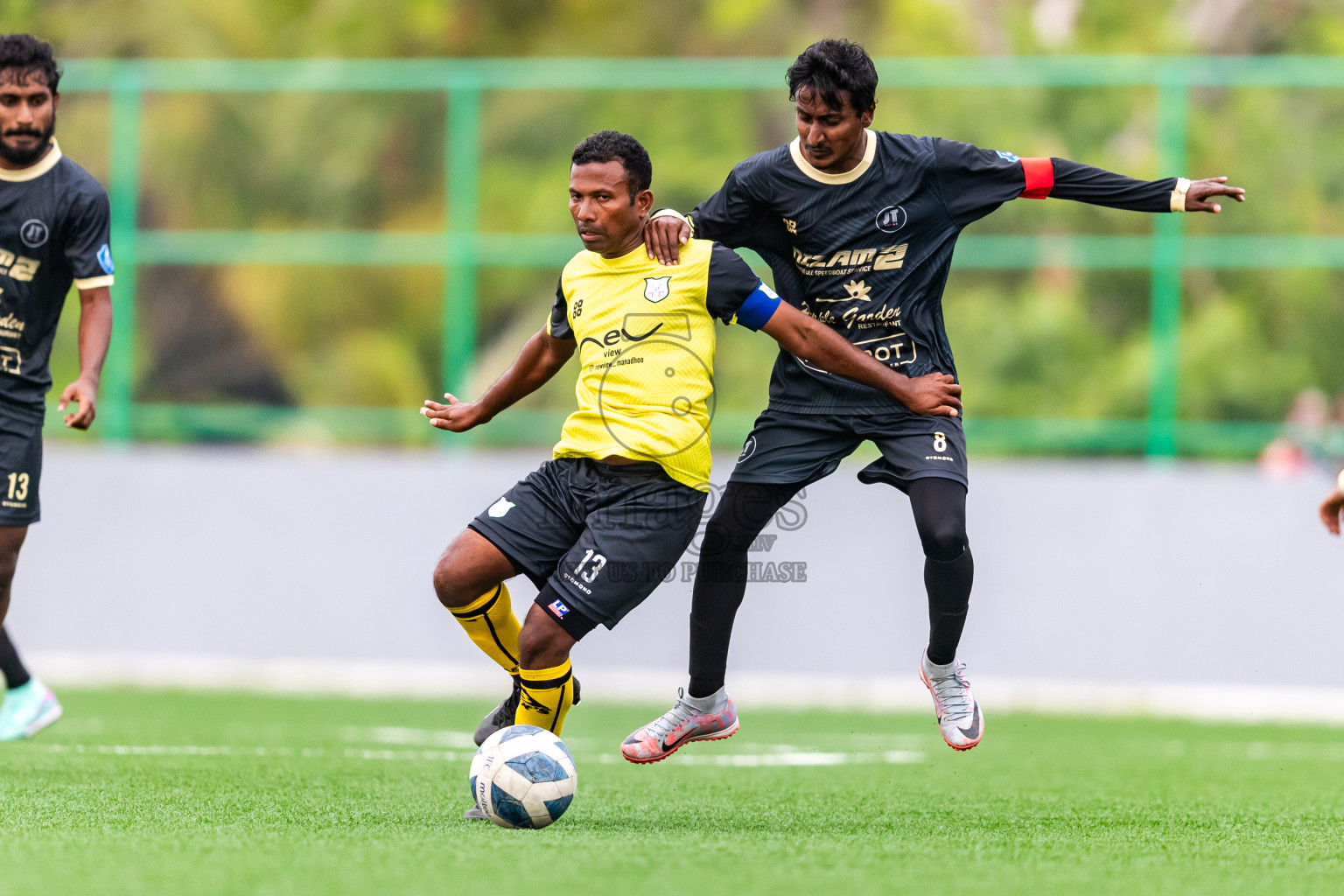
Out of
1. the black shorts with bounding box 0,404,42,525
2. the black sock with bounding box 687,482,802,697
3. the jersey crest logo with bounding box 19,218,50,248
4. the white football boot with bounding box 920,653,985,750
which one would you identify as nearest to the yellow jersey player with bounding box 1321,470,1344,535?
the white football boot with bounding box 920,653,985,750

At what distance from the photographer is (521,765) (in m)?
5.75

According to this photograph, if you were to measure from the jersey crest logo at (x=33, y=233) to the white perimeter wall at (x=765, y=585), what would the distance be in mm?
5702

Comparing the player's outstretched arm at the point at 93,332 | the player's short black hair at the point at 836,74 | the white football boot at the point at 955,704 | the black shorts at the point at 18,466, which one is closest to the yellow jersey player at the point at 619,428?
the player's short black hair at the point at 836,74

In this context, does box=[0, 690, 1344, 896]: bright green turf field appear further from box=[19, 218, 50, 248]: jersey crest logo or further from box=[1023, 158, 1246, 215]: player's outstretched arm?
box=[1023, 158, 1246, 215]: player's outstretched arm

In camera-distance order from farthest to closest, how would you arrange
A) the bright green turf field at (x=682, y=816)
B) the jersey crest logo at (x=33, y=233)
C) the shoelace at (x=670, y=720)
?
the jersey crest logo at (x=33, y=233) < the shoelace at (x=670, y=720) < the bright green turf field at (x=682, y=816)

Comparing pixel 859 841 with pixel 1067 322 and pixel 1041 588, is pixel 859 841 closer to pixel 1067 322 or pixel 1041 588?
pixel 1041 588

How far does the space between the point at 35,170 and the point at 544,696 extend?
9.80 ft

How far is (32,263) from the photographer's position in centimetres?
686

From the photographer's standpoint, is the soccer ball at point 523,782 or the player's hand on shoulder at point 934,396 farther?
the player's hand on shoulder at point 934,396

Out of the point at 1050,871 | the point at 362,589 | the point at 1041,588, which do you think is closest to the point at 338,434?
the point at 362,589

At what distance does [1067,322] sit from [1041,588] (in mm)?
2606

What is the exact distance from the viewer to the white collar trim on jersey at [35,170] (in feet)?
22.4

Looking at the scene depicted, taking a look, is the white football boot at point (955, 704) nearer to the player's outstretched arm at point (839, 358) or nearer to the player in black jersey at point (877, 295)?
the player in black jersey at point (877, 295)

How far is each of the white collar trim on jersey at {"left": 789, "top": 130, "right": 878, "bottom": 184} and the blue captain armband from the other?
1.91ft
